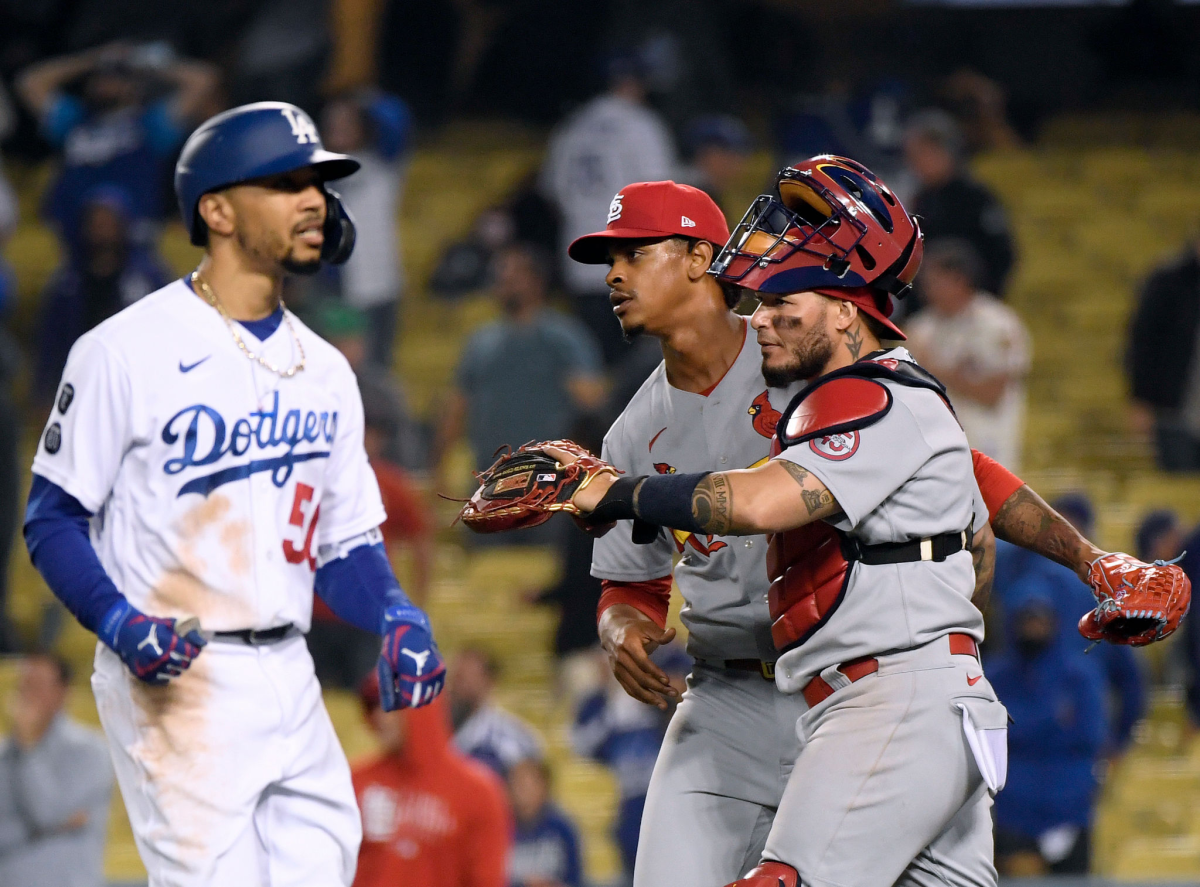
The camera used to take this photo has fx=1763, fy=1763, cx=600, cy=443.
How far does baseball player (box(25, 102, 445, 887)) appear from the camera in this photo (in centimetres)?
335

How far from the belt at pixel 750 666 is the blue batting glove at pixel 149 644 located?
3.37 ft

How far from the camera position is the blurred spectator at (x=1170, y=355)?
8883mm

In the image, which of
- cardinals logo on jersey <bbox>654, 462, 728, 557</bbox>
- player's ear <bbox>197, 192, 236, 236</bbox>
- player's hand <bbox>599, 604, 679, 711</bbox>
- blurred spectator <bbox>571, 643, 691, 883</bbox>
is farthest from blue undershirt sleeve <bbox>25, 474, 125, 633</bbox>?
blurred spectator <bbox>571, 643, 691, 883</bbox>

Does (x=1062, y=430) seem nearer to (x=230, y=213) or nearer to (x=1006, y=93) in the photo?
(x=1006, y=93)

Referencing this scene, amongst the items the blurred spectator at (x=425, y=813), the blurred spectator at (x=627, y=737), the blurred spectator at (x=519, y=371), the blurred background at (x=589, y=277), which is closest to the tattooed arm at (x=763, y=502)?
the blurred spectator at (x=425, y=813)

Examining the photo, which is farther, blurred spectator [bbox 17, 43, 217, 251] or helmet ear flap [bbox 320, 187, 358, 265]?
blurred spectator [bbox 17, 43, 217, 251]

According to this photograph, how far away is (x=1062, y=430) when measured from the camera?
34.0 ft

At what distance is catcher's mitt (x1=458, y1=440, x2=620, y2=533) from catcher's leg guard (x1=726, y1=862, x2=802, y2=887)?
0.68 metres

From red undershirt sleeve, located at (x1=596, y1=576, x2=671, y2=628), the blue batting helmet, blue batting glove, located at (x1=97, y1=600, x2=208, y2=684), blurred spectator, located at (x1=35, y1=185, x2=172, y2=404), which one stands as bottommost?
blurred spectator, located at (x1=35, y1=185, x2=172, y2=404)

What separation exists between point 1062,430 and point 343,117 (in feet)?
14.8

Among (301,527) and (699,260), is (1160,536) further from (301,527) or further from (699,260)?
(301,527)

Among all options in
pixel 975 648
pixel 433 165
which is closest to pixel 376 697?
pixel 975 648

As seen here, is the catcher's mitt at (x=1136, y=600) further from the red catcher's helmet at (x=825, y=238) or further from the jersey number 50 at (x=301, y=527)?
the jersey number 50 at (x=301, y=527)

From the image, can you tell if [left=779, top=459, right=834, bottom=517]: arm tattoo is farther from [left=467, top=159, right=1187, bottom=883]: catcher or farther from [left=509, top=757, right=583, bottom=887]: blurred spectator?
[left=509, top=757, right=583, bottom=887]: blurred spectator
